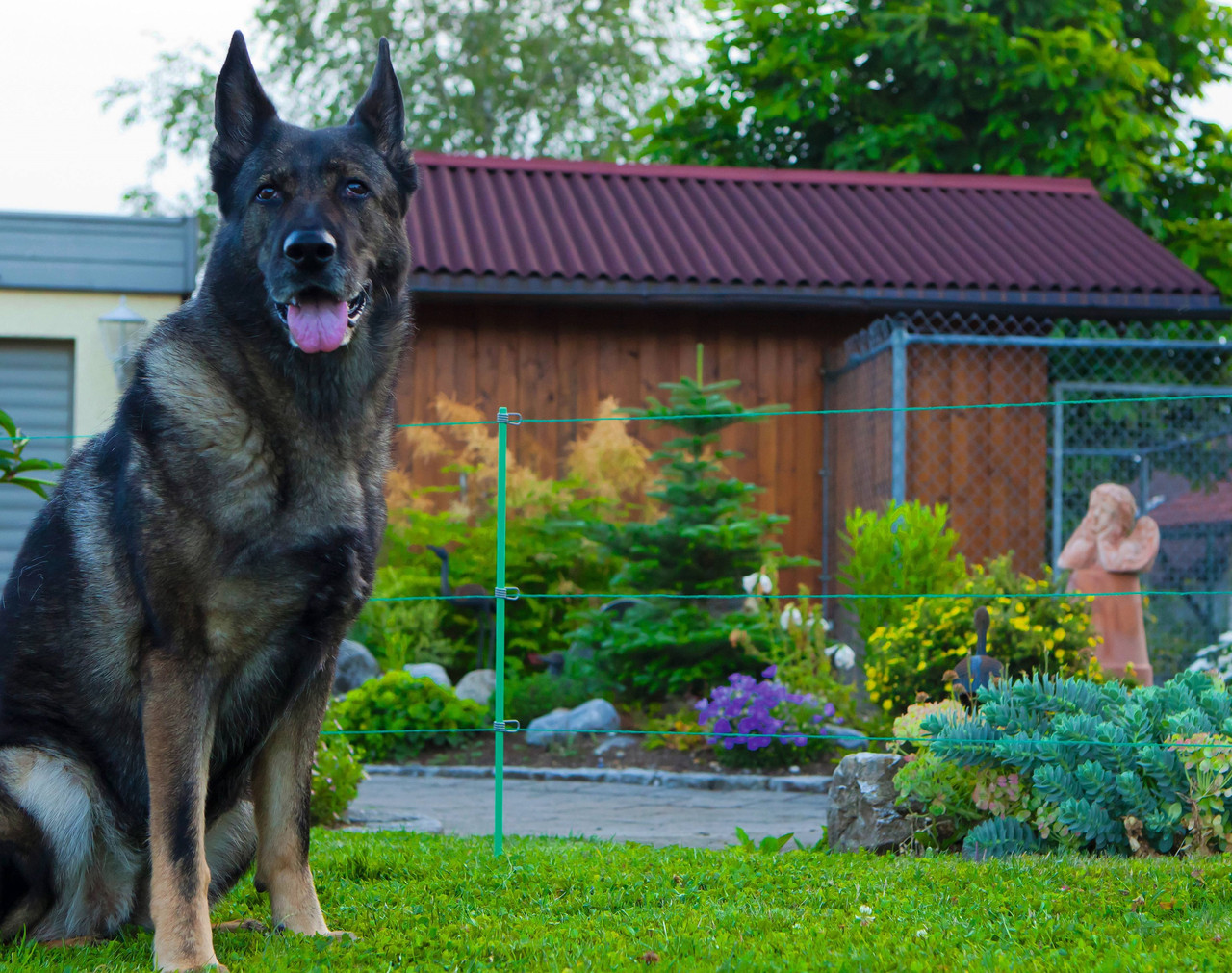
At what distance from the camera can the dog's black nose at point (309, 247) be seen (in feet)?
9.44

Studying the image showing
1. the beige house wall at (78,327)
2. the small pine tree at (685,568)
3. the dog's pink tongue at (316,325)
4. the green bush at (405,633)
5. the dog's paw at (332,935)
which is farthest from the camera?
the beige house wall at (78,327)

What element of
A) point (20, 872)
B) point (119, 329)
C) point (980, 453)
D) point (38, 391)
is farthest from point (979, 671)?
point (38, 391)

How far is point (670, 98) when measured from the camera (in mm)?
18422

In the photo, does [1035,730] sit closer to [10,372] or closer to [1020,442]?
[1020,442]

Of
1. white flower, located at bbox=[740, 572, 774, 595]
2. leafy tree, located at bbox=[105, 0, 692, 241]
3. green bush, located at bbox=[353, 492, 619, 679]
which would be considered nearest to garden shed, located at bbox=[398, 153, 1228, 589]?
green bush, located at bbox=[353, 492, 619, 679]

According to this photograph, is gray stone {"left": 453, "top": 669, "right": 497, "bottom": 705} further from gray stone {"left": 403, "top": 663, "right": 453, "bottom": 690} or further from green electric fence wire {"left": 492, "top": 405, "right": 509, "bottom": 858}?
green electric fence wire {"left": 492, "top": 405, "right": 509, "bottom": 858}

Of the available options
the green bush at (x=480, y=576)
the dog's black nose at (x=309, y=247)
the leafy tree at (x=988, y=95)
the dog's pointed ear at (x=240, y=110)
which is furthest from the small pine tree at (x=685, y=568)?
the leafy tree at (x=988, y=95)

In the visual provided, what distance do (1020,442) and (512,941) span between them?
28.7ft

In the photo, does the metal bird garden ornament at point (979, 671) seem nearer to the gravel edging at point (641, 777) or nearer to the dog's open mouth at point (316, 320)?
the gravel edging at point (641, 777)

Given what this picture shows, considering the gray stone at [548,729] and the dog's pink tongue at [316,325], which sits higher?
the dog's pink tongue at [316,325]

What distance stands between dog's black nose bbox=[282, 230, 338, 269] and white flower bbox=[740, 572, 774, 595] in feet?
17.1

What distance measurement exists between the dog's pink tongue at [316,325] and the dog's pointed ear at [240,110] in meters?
0.45

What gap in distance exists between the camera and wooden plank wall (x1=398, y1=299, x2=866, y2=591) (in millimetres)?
10648

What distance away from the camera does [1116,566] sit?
8031 mm
